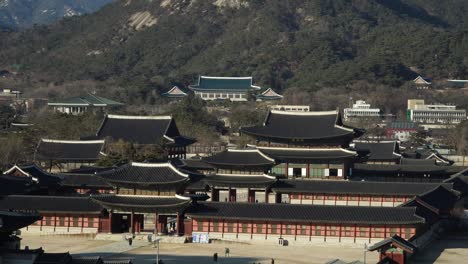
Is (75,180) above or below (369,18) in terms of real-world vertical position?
below

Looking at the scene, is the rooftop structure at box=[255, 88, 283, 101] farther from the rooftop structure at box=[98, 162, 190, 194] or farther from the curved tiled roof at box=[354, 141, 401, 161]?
the rooftop structure at box=[98, 162, 190, 194]

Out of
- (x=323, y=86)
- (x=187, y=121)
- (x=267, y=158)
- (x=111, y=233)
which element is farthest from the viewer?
(x=323, y=86)

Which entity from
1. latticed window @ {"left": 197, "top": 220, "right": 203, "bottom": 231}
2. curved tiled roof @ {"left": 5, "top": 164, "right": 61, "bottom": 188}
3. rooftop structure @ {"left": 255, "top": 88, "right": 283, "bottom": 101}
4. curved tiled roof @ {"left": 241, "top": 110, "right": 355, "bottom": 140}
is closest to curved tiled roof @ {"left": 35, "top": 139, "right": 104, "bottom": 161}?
curved tiled roof @ {"left": 241, "top": 110, "right": 355, "bottom": 140}

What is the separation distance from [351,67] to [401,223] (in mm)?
100204

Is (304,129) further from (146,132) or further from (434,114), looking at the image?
(434,114)

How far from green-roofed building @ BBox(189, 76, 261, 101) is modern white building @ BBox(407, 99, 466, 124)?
25522 millimetres

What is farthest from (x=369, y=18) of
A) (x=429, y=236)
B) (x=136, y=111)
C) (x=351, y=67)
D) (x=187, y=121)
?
(x=429, y=236)

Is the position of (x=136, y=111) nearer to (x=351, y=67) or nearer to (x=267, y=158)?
(x=351, y=67)

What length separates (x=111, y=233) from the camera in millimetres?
55719

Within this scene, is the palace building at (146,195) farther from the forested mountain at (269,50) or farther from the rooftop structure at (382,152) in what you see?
the forested mountain at (269,50)

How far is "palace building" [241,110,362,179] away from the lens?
228 feet

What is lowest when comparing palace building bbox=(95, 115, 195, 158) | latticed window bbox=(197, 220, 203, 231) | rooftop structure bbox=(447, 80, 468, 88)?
latticed window bbox=(197, 220, 203, 231)

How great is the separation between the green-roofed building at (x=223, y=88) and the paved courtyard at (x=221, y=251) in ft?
332

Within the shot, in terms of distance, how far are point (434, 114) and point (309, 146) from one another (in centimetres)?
6797
